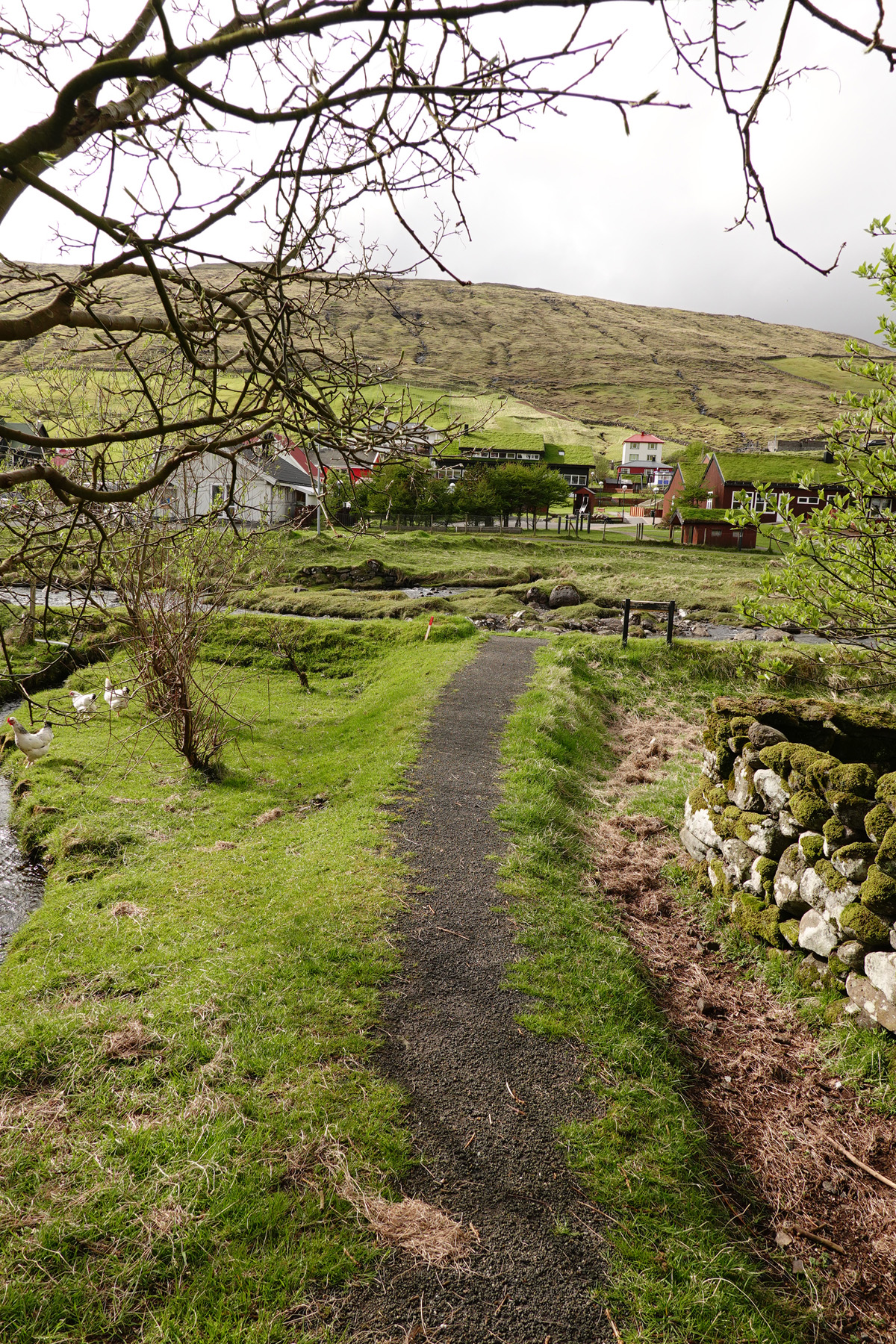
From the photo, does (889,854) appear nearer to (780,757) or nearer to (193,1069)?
(780,757)

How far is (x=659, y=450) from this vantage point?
113 m

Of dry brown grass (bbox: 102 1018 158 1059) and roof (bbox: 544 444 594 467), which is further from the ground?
roof (bbox: 544 444 594 467)

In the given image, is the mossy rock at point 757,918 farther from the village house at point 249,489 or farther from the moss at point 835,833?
the village house at point 249,489

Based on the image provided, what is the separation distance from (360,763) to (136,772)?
414 cm

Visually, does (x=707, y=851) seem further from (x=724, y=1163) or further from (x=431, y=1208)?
(x=431, y=1208)

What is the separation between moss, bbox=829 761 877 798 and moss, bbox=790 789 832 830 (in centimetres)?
31

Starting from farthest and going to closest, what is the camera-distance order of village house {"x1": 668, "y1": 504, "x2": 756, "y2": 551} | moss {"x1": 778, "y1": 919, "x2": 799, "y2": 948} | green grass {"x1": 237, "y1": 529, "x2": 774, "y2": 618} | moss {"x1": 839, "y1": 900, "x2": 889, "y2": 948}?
village house {"x1": 668, "y1": 504, "x2": 756, "y2": 551}
green grass {"x1": 237, "y1": 529, "x2": 774, "y2": 618}
moss {"x1": 778, "y1": 919, "x2": 799, "y2": 948}
moss {"x1": 839, "y1": 900, "x2": 889, "y2": 948}

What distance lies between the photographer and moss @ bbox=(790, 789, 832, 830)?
22.9ft

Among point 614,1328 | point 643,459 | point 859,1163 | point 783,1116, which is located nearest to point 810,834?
point 783,1116

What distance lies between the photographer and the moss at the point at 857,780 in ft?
21.6

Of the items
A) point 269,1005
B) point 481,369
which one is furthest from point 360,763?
point 481,369

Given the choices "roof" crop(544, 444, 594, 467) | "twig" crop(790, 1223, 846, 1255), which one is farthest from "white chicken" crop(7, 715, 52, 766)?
"roof" crop(544, 444, 594, 467)

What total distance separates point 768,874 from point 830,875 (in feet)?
3.65

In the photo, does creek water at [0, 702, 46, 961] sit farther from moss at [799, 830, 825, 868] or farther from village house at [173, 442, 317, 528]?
moss at [799, 830, 825, 868]
